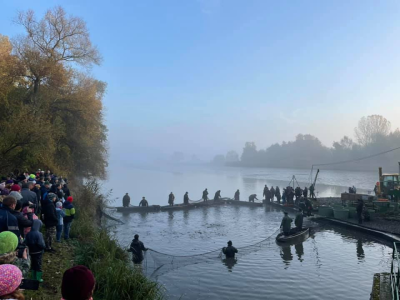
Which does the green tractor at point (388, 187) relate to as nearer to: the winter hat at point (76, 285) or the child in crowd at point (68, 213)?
the child in crowd at point (68, 213)

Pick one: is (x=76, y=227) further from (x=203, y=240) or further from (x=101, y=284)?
(x=203, y=240)

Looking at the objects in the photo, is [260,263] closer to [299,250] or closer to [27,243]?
[299,250]

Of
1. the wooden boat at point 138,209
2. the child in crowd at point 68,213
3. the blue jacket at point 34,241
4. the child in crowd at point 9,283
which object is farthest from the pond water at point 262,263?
the child in crowd at point 9,283

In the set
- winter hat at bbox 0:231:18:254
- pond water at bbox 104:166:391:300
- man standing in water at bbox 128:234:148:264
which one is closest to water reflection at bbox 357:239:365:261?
pond water at bbox 104:166:391:300

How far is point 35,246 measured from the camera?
658cm

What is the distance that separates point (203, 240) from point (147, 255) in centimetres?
525

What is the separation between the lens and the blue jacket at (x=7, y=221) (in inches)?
219

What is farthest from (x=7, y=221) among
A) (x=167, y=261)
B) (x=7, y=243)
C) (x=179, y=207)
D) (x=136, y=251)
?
(x=179, y=207)

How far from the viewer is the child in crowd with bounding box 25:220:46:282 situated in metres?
6.55

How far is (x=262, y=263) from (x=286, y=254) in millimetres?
1925

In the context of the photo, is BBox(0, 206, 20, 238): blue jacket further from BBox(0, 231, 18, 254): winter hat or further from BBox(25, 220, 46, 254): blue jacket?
BBox(0, 231, 18, 254): winter hat

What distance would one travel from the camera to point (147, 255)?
12.6 metres

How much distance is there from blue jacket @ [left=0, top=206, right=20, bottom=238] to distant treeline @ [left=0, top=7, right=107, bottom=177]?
495 inches

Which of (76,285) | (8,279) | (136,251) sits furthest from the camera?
(136,251)
